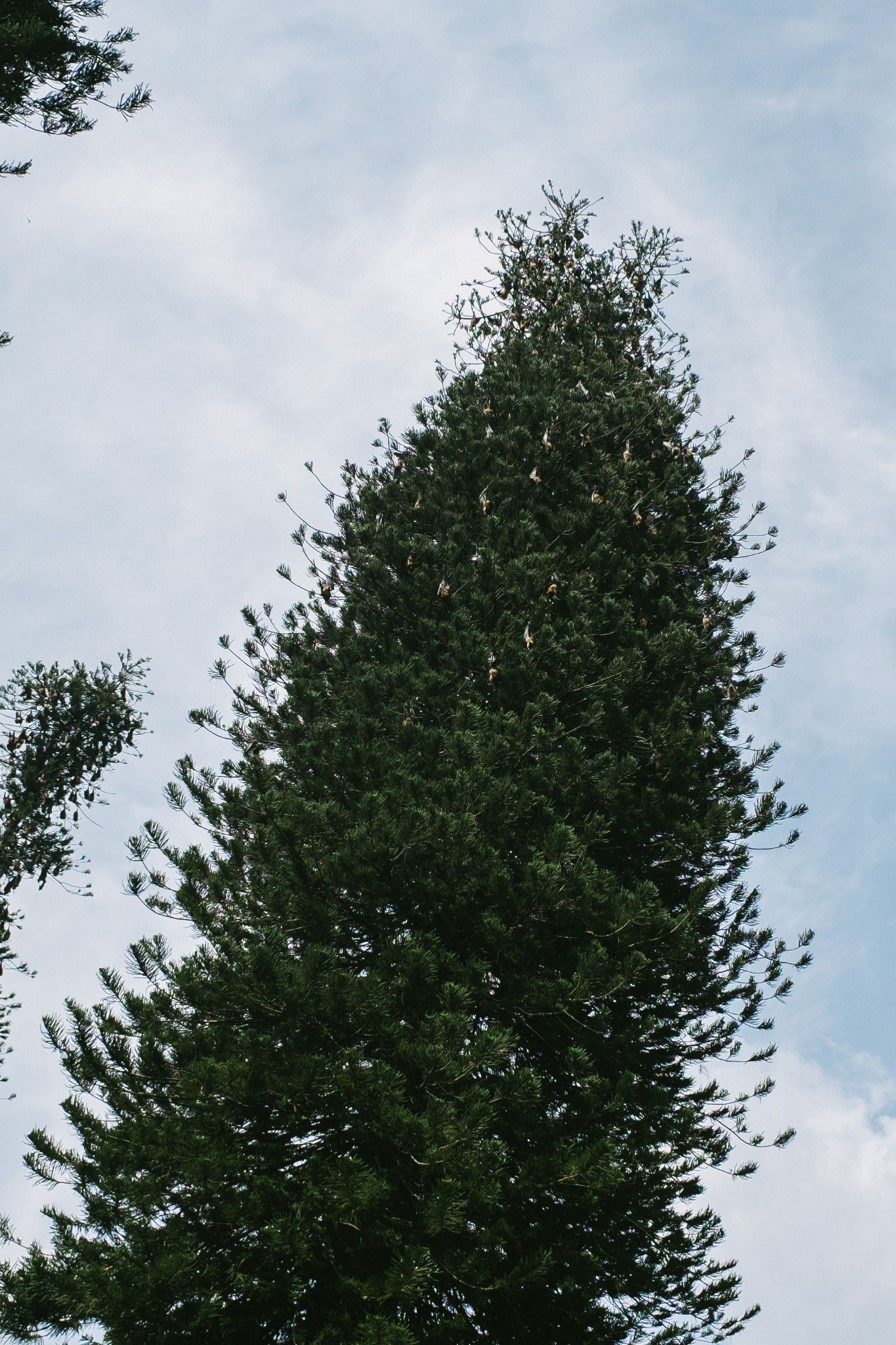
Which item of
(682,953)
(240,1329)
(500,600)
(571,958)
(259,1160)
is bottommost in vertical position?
(240,1329)

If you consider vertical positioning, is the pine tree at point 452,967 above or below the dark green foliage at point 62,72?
below

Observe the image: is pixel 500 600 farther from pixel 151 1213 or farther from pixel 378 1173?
pixel 151 1213

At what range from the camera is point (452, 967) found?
19.8 ft

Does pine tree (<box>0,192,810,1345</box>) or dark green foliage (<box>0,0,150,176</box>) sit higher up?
dark green foliage (<box>0,0,150,176</box>)

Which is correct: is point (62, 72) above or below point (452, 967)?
above

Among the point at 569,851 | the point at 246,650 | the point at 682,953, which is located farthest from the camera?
the point at 246,650

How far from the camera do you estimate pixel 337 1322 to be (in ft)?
16.2

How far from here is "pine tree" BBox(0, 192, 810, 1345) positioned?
5.12 meters

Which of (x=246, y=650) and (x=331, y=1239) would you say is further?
(x=246, y=650)

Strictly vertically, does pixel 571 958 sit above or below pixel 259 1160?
above

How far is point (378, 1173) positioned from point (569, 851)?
215cm

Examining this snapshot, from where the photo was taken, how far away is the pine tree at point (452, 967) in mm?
5117

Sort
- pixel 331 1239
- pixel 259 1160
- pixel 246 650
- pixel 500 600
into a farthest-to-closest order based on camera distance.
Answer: pixel 246 650 < pixel 500 600 < pixel 259 1160 < pixel 331 1239

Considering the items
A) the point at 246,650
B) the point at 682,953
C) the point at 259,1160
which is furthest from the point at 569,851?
the point at 246,650
